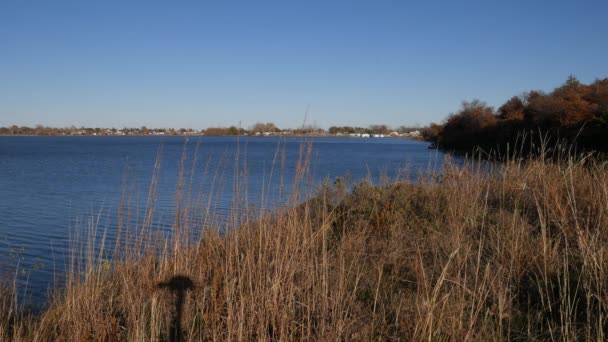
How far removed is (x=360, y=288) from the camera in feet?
14.5

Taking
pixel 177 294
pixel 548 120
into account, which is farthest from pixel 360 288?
pixel 548 120

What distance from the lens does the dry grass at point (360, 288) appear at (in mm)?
3557

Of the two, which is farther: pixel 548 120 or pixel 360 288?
pixel 548 120

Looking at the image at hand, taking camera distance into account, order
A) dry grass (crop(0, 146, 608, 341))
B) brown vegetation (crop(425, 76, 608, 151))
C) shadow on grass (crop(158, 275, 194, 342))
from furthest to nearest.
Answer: brown vegetation (crop(425, 76, 608, 151))
shadow on grass (crop(158, 275, 194, 342))
dry grass (crop(0, 146, 608, 341))

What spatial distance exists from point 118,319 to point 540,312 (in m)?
3.20

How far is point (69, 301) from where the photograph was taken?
455 cm

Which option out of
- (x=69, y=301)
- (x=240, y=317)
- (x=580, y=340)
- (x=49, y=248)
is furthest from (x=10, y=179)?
(x=580, y=340)

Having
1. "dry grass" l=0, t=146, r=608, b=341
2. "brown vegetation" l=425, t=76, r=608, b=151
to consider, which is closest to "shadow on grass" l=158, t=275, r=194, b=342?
"dry grass" l=0, t=146, r=608, b=341

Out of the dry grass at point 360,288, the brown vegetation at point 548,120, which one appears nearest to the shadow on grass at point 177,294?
the dry grass at point 360,288

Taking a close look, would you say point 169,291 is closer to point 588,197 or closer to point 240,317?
point 240,317

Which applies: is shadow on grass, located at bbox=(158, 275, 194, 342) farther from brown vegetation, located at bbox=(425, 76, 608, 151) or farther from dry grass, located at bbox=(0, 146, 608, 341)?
brown vegetation, located at bbox=(425, 76, 608, 151)

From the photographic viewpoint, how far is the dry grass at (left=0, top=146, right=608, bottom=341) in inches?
140

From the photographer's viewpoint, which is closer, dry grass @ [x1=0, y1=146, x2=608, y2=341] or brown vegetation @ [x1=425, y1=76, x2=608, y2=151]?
dry grass @ [x1=0, y1=146, x2=608, y2=341]

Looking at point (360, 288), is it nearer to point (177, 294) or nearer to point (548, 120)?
point (177, 294)
